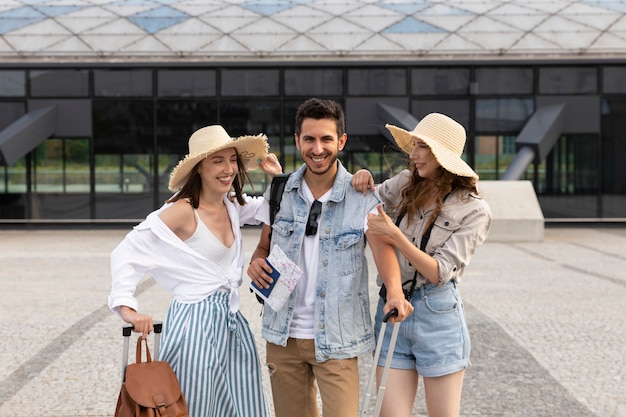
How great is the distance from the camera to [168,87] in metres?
20.0

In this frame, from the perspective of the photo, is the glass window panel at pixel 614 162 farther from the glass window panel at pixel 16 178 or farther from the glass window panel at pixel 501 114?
the glass window panel at pixel 16 178

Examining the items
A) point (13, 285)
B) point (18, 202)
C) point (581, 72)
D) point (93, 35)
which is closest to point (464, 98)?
point (581, 72)

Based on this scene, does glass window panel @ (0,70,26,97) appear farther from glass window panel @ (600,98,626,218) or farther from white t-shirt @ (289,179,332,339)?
white t-shirt @ (289,179,332,339)

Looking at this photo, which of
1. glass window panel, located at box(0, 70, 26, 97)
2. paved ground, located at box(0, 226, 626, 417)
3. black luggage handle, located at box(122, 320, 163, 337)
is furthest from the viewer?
glass window panel, located at box(0, 70, 26, 97)

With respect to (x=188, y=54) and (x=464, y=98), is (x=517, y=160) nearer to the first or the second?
(x=464, y=98)

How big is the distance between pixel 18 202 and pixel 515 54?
12.5m

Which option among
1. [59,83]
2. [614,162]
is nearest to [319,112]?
[59,83]

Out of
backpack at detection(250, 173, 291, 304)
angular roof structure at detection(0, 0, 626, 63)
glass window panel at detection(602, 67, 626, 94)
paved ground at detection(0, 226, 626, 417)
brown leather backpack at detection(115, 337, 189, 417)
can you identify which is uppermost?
angular roof structure at detection(0, 0, 626, 63)

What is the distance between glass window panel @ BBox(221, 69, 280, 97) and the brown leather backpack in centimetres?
1741

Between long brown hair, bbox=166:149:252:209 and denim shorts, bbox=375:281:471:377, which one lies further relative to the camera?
long brown hair, bbox=166:149:252:209

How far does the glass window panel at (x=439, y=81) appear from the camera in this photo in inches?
793

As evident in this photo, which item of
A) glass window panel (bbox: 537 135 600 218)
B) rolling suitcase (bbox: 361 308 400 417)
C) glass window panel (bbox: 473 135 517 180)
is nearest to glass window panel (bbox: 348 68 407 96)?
glass window panel (bbox: 473 135 517 180)

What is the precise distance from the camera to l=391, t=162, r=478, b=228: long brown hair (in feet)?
10.8

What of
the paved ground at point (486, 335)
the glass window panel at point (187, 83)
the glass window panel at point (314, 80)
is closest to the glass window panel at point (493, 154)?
the glass window panel at point (314, 80)
